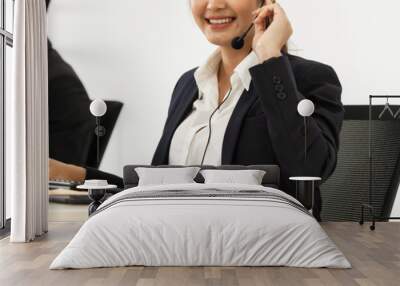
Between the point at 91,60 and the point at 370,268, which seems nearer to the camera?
the point at 370,268

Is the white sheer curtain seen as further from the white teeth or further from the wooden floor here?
the white teeth

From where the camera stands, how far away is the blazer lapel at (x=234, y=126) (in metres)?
6.39

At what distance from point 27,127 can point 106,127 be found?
1.24 metres

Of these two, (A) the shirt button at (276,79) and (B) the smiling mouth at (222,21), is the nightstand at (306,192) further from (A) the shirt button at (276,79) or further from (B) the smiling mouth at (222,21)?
(B) the smiling mouth at (222,21)

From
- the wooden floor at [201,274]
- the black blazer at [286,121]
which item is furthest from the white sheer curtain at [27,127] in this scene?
the black blazer at [286,121]

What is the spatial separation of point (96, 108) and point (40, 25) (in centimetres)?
101

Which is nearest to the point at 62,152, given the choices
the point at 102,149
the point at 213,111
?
the point at 102,149

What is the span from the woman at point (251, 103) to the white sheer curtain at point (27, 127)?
36.2 inches

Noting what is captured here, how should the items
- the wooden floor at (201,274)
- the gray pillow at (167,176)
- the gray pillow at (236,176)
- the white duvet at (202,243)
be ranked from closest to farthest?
the wooden floor at (201,274) → the white duvet at (202,243) → the gray pillow at (236,176) → the gray pillow at (167,176)

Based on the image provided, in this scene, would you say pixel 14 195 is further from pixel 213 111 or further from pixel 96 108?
pixel 213 111

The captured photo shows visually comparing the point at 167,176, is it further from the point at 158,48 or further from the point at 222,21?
the point at 222,21

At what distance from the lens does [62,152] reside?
6.78 meters

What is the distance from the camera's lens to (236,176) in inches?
234

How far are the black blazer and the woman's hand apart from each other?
0.11 metres
